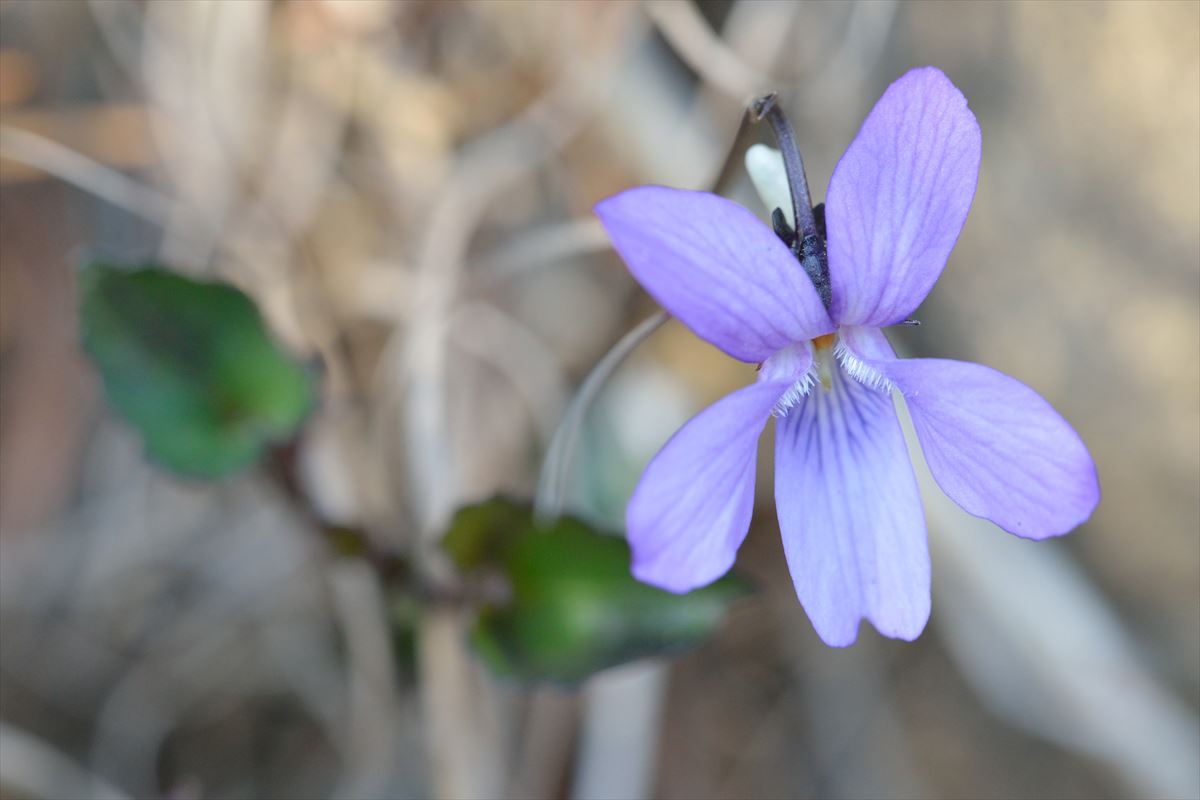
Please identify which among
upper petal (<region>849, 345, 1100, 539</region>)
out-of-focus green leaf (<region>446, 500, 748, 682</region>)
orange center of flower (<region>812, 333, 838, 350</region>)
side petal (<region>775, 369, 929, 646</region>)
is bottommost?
out-of-focus green leaf (<region>446, 500, 748, 682</region>)

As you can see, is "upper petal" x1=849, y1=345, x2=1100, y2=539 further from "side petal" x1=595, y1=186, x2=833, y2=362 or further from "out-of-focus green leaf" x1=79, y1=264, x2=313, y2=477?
"out-of-focus green leaf" x1=79, y1=264, x2=313, y2=477

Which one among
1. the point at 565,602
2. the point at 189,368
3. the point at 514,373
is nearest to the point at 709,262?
the point at 565,602

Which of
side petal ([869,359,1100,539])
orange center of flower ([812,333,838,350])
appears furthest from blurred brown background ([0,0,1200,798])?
side petal ([869,359,1100,539])

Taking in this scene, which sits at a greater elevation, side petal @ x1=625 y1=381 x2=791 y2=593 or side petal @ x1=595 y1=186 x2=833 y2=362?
side petal @ x1=595 y1=186 x2=833 y2=362

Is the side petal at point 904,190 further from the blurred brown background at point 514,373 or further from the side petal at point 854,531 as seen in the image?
the blurred brown background at point 514,373

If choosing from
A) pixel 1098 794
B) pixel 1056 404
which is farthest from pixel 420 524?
pixel 1098 794

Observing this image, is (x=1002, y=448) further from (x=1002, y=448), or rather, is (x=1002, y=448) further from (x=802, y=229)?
(x=802, y=229)

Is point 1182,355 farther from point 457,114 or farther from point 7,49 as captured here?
point 7,49
